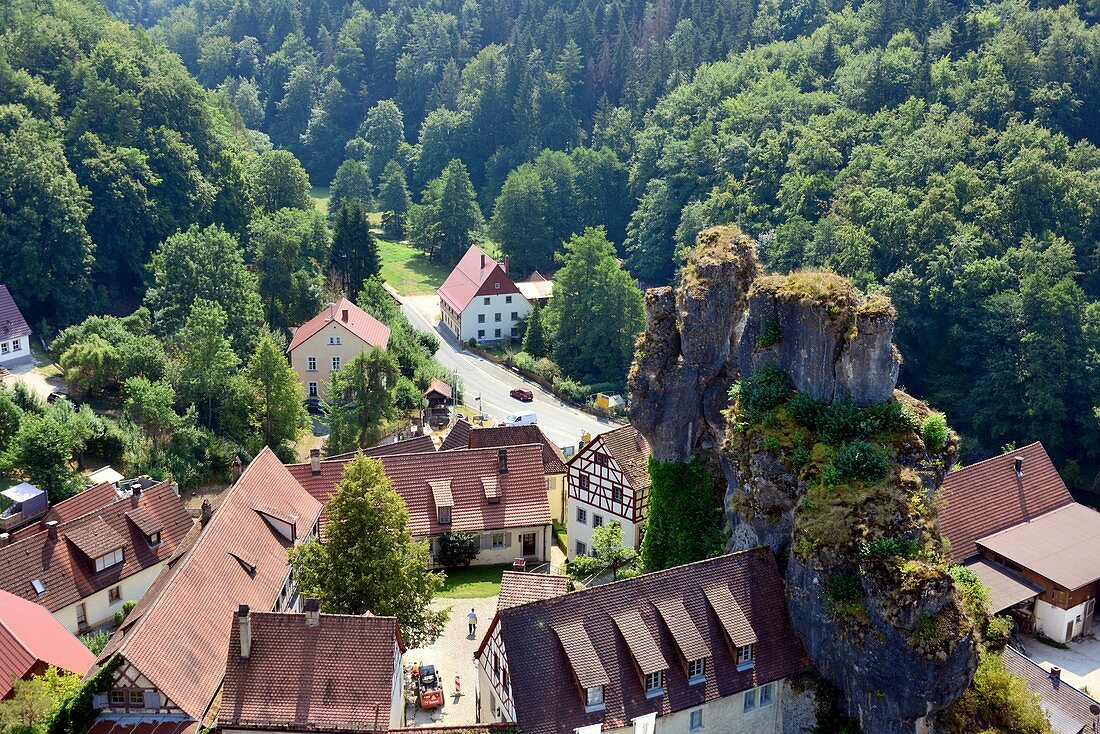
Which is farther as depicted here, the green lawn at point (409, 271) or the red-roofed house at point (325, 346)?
the green lawn at point (409, 271)

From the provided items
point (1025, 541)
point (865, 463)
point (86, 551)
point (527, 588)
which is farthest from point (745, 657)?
point (86, 551)

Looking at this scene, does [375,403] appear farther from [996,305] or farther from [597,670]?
[996,305]

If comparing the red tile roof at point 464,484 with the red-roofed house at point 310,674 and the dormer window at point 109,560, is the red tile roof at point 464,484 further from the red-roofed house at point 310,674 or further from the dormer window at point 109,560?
the red-roofed house at point 310,674

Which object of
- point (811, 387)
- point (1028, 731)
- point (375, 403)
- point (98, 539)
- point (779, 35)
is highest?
point (779, 35)

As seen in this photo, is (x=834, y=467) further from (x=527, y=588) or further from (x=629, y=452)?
(x=629, y=452)

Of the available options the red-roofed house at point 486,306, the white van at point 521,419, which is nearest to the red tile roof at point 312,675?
the white van at point 521,419

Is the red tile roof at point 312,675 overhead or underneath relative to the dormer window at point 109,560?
underneath

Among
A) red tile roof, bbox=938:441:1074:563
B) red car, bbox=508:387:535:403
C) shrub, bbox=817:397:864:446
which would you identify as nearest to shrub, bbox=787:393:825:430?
shrub, bbox=817:397:864:446

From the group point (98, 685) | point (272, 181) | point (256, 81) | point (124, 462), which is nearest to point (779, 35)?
point (272, 181)
